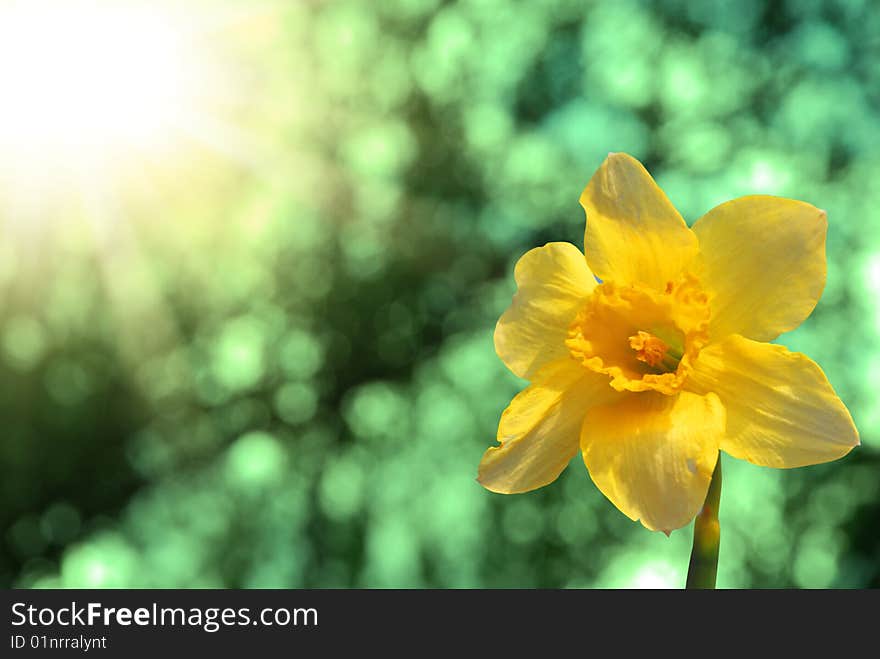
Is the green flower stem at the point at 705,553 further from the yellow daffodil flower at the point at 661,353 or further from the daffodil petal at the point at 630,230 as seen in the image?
the daffodil petal at the point at 630,230

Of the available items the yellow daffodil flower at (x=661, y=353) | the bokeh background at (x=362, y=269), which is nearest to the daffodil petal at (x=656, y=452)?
the yellow daffodil flower at (x=661, y=353)

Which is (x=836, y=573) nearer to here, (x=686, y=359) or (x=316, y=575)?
(x=316, y=575)

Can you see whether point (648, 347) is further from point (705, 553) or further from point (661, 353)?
point (705, 553)

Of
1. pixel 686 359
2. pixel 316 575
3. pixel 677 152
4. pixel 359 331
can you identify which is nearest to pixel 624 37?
pixel 677 152

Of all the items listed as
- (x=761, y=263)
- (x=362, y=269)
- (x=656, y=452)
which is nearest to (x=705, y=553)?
(x=656, y=452)

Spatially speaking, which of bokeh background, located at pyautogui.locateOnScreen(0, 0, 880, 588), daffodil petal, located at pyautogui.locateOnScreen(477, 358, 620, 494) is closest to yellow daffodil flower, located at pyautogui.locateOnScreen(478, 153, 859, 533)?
daffodil petal, located at pyautogui.locateOnScreen(477, 358, 620, 494)

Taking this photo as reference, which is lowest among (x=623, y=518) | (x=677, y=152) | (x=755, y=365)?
(x=755, y=365)

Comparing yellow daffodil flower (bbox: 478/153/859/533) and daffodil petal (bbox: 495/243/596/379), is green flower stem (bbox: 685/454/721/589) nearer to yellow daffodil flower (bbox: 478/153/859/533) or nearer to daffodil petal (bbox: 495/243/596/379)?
yellow daffodil flower (bbox: 478/153/859/533)

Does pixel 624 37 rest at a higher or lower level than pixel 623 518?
higher
